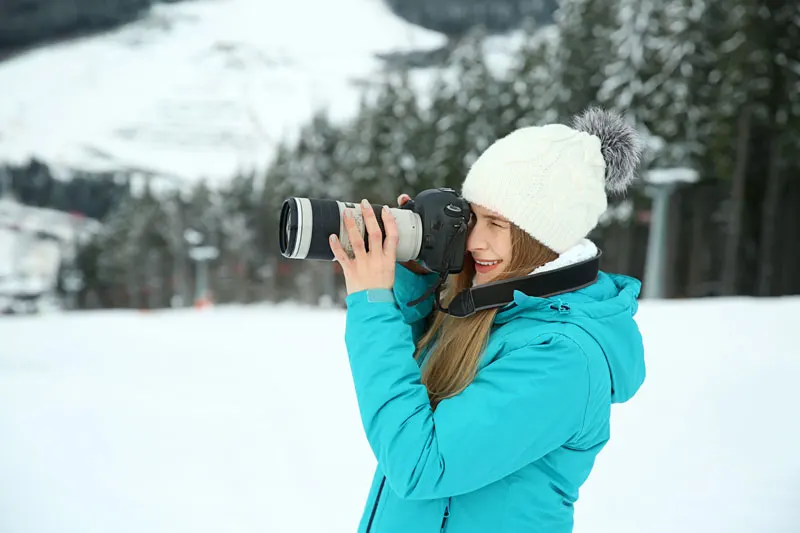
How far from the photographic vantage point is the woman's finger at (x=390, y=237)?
1.05 metres

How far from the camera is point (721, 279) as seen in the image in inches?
597

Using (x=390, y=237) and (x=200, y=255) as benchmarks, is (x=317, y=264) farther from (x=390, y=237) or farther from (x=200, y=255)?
(x=390, y=237)

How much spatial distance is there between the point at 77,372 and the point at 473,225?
19.8ft

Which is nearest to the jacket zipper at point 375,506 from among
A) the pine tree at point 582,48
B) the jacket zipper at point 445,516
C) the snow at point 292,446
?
the jacket zipper at point 445,516

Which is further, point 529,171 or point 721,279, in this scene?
point 721,279

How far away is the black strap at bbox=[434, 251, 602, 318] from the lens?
3.45 feet

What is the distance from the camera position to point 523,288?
1053mm

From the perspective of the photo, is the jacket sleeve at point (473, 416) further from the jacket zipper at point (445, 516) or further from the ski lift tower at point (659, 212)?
the ski lift tower at point (659, 212)

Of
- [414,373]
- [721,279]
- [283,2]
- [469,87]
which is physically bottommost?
[721,279]

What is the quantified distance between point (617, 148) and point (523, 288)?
396mm

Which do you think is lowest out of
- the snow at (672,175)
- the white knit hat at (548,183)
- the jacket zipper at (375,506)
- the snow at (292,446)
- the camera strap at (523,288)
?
the snow at (292,446)

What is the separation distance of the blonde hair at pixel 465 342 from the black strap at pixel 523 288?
0.10ft

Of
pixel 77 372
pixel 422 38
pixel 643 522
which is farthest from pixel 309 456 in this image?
pixel 422 38

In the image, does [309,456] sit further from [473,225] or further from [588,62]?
[588,62]
